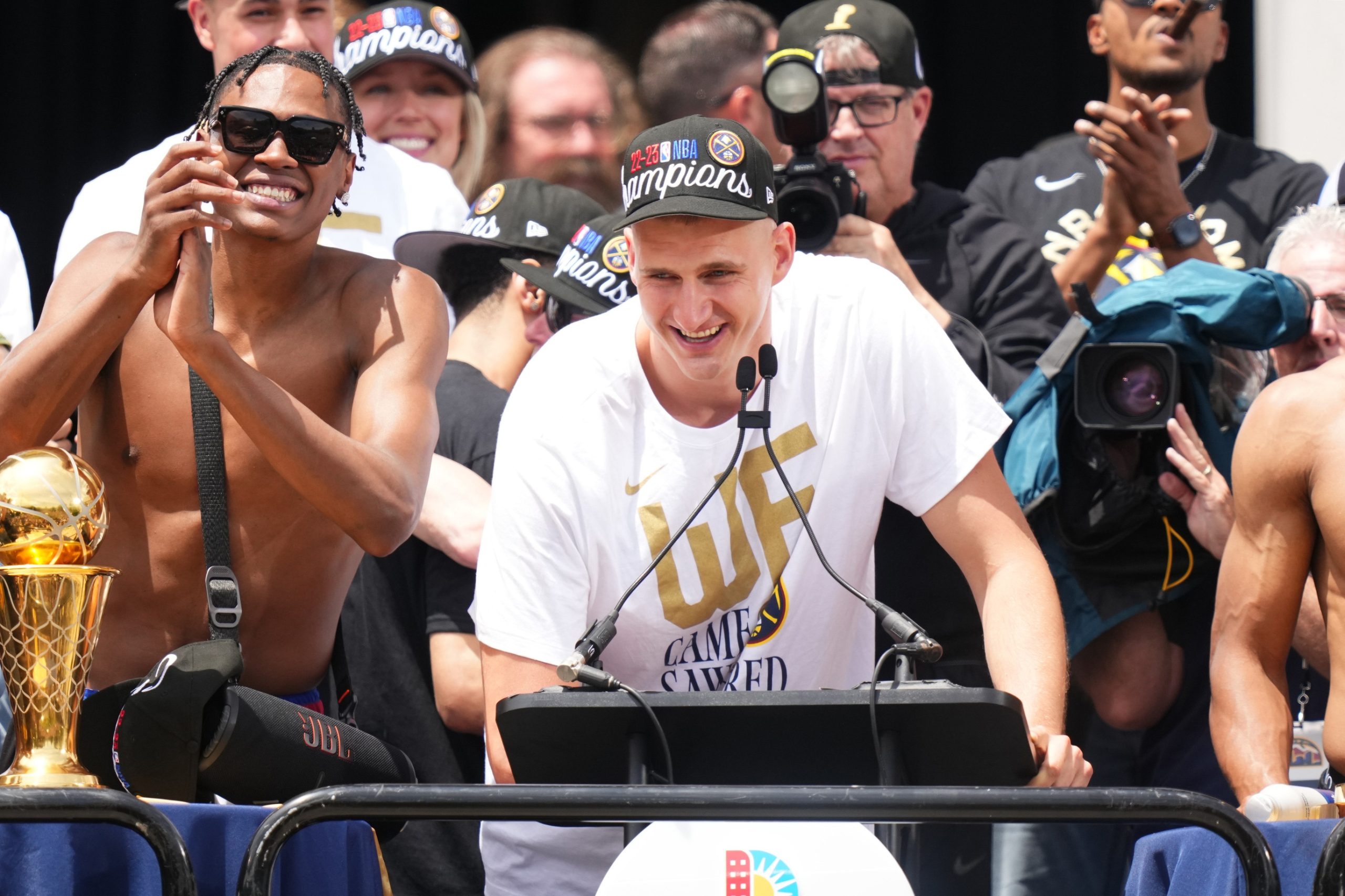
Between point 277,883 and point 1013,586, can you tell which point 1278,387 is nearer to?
point 1013,586

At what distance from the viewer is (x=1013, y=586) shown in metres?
2.96

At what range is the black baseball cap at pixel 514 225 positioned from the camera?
14.1 ft

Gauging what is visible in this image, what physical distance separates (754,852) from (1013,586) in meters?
0.96

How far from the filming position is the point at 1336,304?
379 centimetres

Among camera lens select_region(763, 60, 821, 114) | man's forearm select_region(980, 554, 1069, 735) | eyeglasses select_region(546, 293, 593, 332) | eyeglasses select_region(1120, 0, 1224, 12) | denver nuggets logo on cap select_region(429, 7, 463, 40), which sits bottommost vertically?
man's forearm select_region(980, 554, 1069, 735)

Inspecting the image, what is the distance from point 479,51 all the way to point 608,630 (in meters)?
4.42

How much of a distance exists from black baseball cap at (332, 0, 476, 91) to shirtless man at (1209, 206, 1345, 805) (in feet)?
8.19

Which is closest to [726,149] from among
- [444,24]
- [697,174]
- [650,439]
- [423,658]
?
[697,174]

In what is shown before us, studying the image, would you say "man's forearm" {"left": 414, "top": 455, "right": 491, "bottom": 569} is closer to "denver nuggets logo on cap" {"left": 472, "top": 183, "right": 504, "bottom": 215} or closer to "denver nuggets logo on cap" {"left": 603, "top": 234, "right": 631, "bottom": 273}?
"denver nuggets logo on cap" {"left": 603, "top": 234, "right": 631, "bottom": 273}

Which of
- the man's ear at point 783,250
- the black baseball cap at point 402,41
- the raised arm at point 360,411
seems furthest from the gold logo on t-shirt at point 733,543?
the black baseball cap at point 402,41

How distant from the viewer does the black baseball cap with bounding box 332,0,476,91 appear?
16.2 ft

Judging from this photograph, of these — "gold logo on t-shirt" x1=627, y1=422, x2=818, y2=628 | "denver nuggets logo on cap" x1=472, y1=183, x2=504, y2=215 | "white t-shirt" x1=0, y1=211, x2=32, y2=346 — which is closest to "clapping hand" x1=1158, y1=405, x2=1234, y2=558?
"gold logo on t-shirt" x1=627, y1=422, x2=818, y2=628

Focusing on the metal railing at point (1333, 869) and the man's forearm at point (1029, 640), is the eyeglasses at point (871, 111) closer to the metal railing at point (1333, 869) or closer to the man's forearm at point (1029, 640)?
the man's forearm at point (1029, 640)

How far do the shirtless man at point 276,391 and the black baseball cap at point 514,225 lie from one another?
0.96 metres
